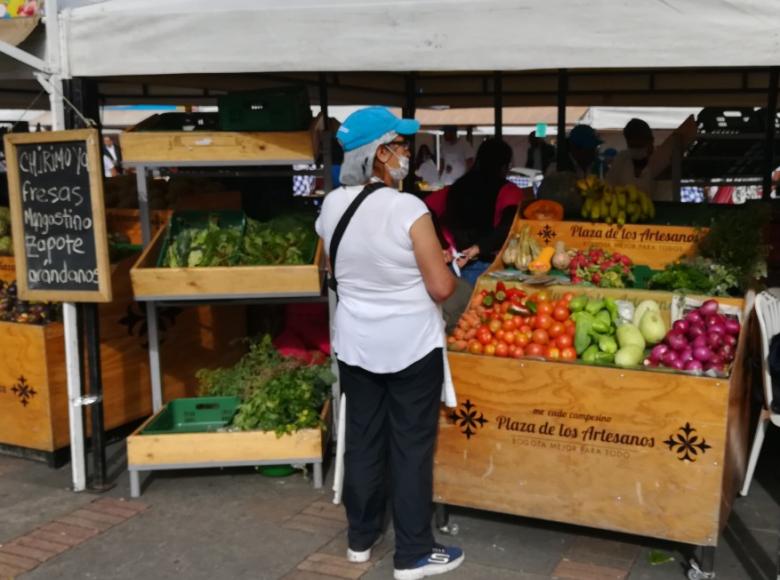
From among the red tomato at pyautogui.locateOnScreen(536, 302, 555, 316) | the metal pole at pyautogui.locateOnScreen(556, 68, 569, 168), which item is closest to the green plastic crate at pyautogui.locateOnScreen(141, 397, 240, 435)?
the red tomato at pyautogui.locateOnScreen(536, 302, 555, 316)

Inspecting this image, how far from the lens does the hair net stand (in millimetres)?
3467

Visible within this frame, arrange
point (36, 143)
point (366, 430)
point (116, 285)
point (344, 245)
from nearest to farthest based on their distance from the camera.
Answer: point (344, 245) → point (366, 430) → point (36, 143) → point (116, 285)

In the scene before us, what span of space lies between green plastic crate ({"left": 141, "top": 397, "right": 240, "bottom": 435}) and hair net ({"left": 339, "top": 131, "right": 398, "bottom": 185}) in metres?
2.02

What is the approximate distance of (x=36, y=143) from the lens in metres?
4.52

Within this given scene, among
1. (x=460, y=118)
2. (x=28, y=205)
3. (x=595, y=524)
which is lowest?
(x=595, y=524)

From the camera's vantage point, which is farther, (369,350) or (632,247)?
(632,247)

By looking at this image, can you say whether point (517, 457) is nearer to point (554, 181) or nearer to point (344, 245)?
point (344, 245)

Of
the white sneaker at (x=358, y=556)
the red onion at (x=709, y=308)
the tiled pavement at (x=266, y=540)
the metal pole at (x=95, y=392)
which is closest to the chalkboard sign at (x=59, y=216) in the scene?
the metal pole at (x=95, y=392)

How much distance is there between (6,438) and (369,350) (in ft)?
9.97

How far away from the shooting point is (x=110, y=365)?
17.6ft

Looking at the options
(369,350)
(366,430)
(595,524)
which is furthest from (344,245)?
(595,524)

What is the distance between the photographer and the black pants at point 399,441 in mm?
3658

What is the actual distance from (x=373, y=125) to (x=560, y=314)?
140 centimetres

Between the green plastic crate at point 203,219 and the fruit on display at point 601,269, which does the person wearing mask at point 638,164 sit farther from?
the green plastic crate at point 203,219
